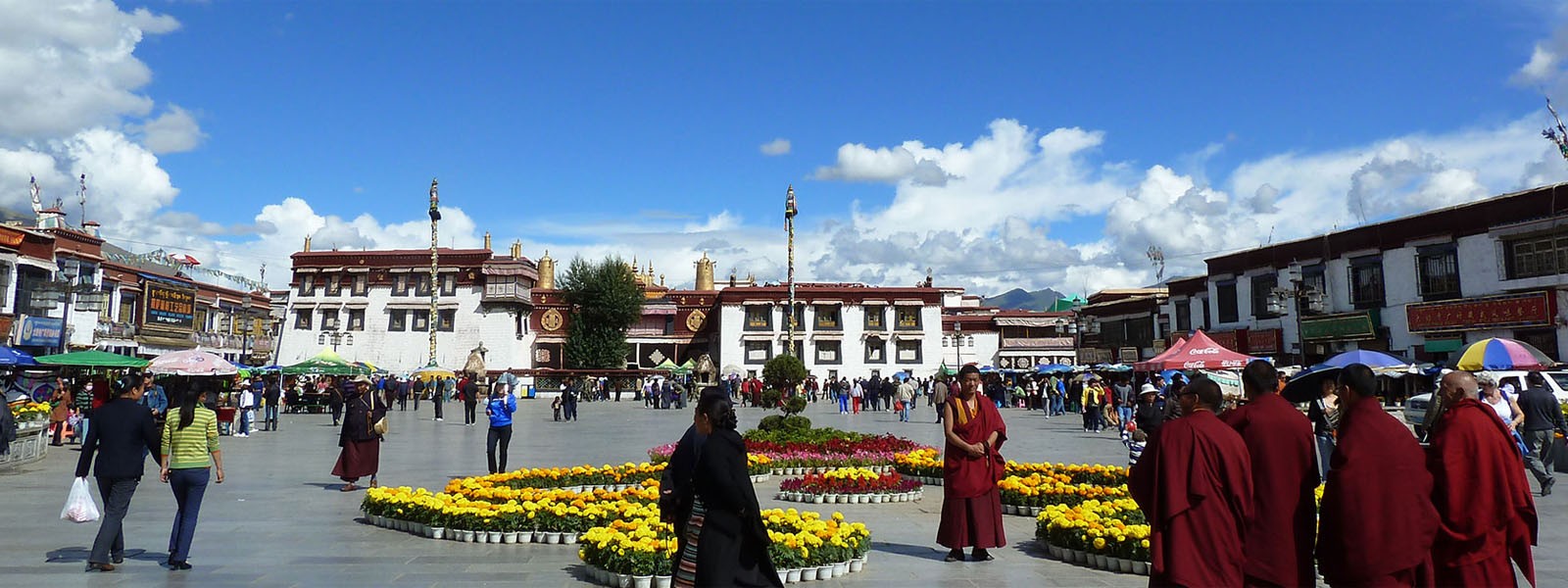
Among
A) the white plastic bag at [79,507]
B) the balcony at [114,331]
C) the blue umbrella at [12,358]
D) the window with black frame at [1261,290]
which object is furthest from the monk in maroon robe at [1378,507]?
the balcony at [114,331]

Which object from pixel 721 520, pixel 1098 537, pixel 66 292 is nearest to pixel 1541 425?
pixel 1098 537

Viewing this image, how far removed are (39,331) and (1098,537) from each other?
35.5 m

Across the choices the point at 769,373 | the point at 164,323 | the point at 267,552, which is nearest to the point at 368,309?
the point at 164,323

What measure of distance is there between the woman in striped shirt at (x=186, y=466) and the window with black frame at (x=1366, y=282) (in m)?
37.5

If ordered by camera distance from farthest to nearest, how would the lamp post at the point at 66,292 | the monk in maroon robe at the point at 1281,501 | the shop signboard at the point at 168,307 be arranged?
the shop signboard at the point at 168,307
the lamp post at the point at 66,292
the monk in maroon robe at the point at 1281,501

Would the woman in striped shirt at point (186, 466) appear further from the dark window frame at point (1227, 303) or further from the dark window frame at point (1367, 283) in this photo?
the dark window frame at point (1227, 303)

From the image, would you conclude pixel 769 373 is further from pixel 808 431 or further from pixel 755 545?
pixel 755 545

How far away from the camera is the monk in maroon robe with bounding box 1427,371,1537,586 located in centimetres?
461

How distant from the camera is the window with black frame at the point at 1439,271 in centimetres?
3088

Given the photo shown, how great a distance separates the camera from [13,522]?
9.64 meters

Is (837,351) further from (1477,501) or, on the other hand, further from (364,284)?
(1477,501)

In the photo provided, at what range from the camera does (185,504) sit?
24.5 ft

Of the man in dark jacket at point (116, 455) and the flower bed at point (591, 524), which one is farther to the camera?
the man in dark jacket at point (116, 455)

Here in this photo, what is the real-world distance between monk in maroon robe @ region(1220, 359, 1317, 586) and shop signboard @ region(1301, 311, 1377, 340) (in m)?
32.3
